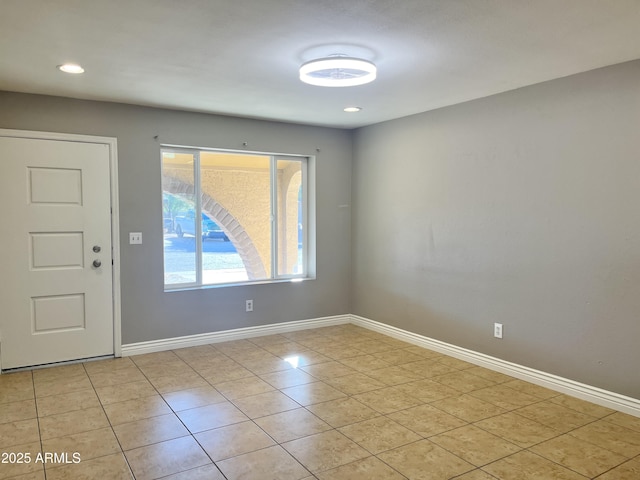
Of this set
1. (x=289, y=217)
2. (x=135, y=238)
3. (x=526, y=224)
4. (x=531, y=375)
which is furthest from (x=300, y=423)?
(x=289, y=217)

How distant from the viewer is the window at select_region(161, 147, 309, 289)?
4570 mm

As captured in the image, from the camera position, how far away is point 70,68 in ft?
10.3

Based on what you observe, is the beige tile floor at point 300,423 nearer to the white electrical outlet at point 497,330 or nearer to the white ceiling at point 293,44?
the white electrical outlet at point 497,330

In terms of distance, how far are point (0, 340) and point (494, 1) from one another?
4.22 m

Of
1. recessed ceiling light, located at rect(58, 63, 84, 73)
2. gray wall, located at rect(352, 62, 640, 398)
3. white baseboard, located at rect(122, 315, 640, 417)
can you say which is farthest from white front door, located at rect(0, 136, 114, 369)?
gray wall, located at rect(352, 62, 640, 398)

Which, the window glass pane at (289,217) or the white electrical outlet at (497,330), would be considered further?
the window glass pane at (289,217)

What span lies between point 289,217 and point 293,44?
2762 millimetres

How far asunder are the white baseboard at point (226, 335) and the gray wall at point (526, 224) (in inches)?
30.4

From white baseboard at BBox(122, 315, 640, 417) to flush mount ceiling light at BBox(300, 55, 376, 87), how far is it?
2539 mm

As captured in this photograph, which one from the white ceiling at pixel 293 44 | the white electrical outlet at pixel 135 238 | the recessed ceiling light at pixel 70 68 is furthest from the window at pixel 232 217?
the recessed ceiling light at pixel 70 68

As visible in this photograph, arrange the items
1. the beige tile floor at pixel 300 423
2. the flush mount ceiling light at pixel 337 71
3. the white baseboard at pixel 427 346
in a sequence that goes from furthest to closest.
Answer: the white baseboard at pixel 427 346, the flush mount ceiling light at pixel 337 71, the beige tile floor at pixel 300 423

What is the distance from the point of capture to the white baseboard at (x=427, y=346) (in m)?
3.16

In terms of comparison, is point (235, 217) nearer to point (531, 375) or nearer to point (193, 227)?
point (193, 227)

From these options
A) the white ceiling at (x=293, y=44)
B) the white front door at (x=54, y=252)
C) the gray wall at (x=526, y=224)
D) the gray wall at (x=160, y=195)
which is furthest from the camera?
the gray wall at (x=160, y=195)
